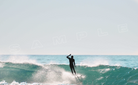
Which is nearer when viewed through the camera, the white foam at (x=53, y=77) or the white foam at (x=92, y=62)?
the white foam at (x=53, y=77)

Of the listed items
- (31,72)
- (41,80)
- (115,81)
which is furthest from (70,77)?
(31,72)

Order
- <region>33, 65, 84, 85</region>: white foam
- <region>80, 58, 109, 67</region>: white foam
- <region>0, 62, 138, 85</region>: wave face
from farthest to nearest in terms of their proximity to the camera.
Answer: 1. <region>80, 58, 109, 67</region>: white foam
2. <region>33, 65, 84, 85</region>: white foam
3. <region>0, 62, 138, 85</region>: wave face

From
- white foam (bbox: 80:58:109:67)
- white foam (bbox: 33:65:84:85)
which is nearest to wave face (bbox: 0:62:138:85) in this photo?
white foam (bbox: 33:65:84:85)

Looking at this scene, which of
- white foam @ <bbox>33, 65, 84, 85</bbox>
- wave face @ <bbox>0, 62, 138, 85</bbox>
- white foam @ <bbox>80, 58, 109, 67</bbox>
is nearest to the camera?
wave face @ <bbox>0, 62, 138, 85</bbox>

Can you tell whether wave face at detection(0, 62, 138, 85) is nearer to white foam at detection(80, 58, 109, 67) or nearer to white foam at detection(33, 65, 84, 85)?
white foam at detection(33, 65, 84, 85)

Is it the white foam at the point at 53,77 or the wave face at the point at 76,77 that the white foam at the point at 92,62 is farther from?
the white foam at the point at 53,77

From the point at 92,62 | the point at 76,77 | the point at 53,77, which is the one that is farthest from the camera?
the point at 92,62

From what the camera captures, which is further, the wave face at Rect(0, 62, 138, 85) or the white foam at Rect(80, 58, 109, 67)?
the white foam at Rect(80, 58, 109, 67)

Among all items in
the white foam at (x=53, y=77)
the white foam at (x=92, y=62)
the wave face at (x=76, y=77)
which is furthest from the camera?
the white foam at (x=92, y=62)

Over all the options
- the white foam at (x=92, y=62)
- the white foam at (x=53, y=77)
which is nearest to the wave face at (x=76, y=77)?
the white foam at (x=53, y=77)

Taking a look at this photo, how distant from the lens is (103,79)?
13359 mm

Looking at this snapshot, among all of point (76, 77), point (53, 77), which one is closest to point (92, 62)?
point (53, 77)

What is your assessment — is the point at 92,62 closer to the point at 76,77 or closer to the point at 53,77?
the point at 53,77

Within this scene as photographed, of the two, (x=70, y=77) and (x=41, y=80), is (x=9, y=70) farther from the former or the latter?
(x=70, y=77)
